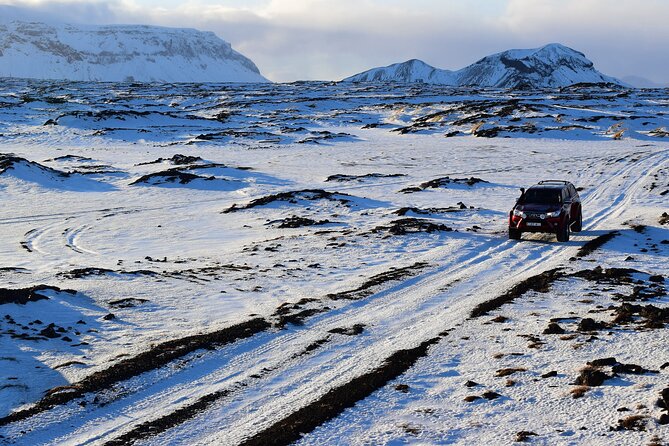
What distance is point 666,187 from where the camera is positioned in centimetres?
3409

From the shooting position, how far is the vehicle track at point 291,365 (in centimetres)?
838

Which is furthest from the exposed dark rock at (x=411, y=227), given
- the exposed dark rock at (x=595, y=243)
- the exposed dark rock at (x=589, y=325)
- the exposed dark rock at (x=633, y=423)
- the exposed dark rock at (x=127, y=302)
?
the exposed dark rock at (x=633, y=423)

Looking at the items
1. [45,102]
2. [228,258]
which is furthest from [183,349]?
[45,102]

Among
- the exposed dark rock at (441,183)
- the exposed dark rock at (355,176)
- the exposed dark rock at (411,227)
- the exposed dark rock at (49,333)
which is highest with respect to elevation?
the exposed dark rock at (355,176)

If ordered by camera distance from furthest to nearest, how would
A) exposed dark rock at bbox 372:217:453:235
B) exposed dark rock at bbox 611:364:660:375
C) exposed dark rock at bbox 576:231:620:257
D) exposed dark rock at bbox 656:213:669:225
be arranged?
exposed dark rock at bbox 656:213:669:225, exposed dark rock at bbox 372:217:453:235, exposed dark rock at bbox 576:231:620:257, exposed dark rock at bbox 611:364:660:375

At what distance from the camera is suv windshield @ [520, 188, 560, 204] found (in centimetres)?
2178

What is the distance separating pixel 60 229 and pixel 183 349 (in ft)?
60.4

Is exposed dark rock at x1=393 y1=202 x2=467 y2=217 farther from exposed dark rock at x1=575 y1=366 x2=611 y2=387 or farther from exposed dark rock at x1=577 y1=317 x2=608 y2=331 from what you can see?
exposed dark rock at x1=575 y1=366 x2=611 y2=387

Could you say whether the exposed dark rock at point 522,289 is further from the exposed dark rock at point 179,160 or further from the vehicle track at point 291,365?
the exposed dark rock at point 179,160

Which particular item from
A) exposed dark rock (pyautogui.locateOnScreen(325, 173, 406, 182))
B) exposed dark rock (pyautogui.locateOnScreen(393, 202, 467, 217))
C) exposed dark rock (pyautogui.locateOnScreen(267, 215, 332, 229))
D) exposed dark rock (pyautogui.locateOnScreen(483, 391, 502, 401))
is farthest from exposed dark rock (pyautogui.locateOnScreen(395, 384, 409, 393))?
exposed dark rock (pyautogui.locateOnScreen(325, 173, 406, 182))

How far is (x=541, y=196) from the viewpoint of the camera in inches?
868

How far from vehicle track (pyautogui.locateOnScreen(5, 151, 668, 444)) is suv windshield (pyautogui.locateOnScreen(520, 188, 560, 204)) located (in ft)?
15.0

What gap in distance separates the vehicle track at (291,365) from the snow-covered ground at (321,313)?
4 cm

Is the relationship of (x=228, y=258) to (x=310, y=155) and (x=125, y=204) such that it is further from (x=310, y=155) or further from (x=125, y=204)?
(x=310, y=155)
